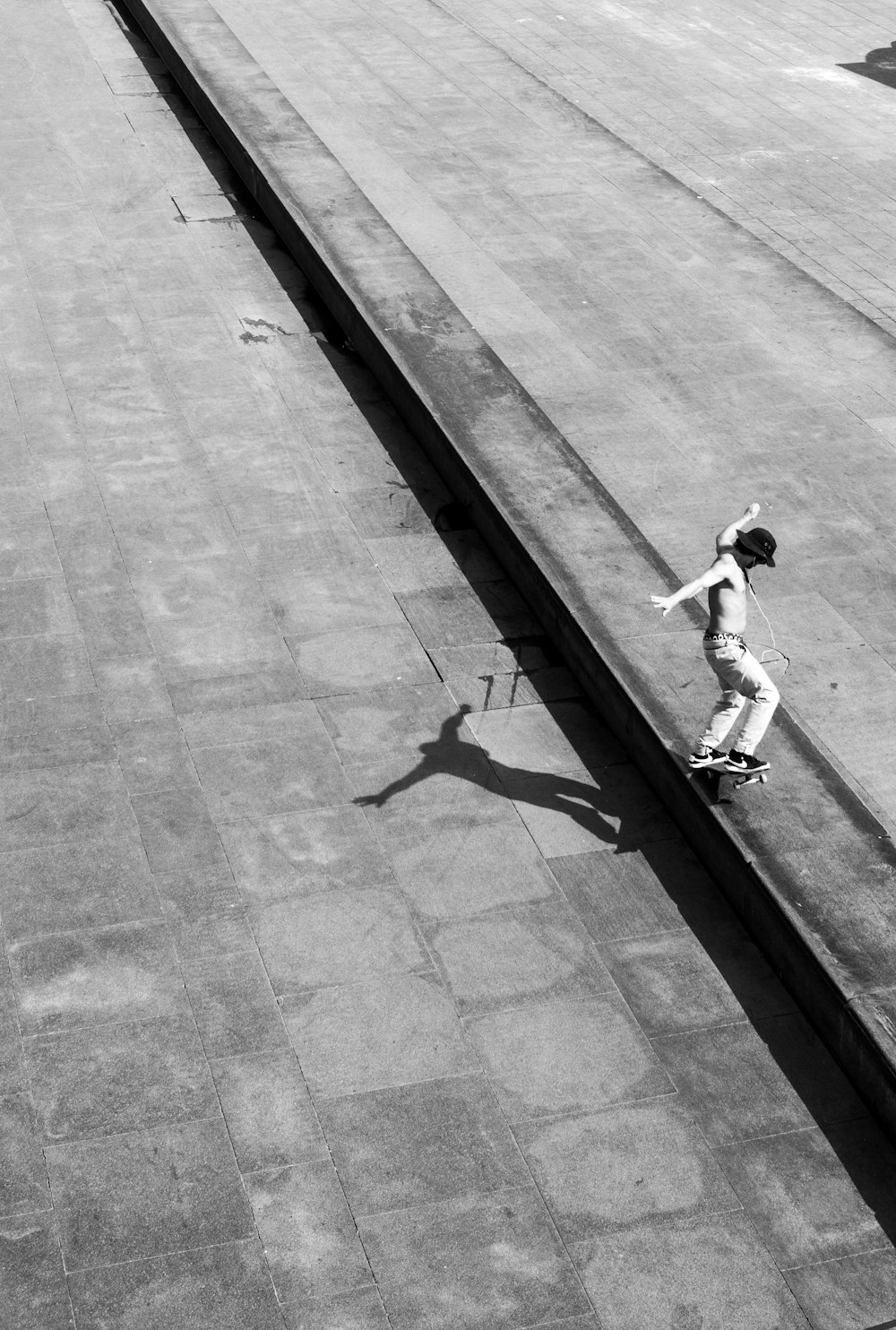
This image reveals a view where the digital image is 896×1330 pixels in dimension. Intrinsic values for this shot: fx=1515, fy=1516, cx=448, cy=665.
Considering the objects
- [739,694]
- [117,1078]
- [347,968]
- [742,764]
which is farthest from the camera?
[742,764]

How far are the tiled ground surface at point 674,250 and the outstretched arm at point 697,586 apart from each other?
A: 1.35 m

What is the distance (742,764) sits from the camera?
8.53 metres

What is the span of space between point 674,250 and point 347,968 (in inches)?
→ 435

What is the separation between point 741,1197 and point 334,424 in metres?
8.01

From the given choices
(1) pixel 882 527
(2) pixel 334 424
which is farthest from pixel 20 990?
(1) pixel 882 527

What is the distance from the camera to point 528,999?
794 cm

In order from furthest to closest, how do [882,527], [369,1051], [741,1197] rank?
[882,527], [369,1051], [741,1197]

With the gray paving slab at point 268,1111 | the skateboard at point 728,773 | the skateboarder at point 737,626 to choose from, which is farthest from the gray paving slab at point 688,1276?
the skateboarder at point 737,626

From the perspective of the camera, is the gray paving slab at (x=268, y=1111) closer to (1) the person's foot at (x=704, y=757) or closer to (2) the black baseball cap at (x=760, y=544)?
(1) the person's foot at (x=704, y=757)

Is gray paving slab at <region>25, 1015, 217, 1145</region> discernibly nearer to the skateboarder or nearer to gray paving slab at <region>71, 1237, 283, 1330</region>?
gray paving slab at <region>71, 1237, 283, 1330</region>

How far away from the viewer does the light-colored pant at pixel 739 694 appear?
8.17 metres

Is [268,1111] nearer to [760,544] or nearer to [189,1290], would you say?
[189,1290]

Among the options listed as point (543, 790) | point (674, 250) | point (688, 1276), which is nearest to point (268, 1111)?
point (688, 1276)

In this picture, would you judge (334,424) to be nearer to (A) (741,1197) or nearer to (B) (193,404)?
(B) (193,404)
